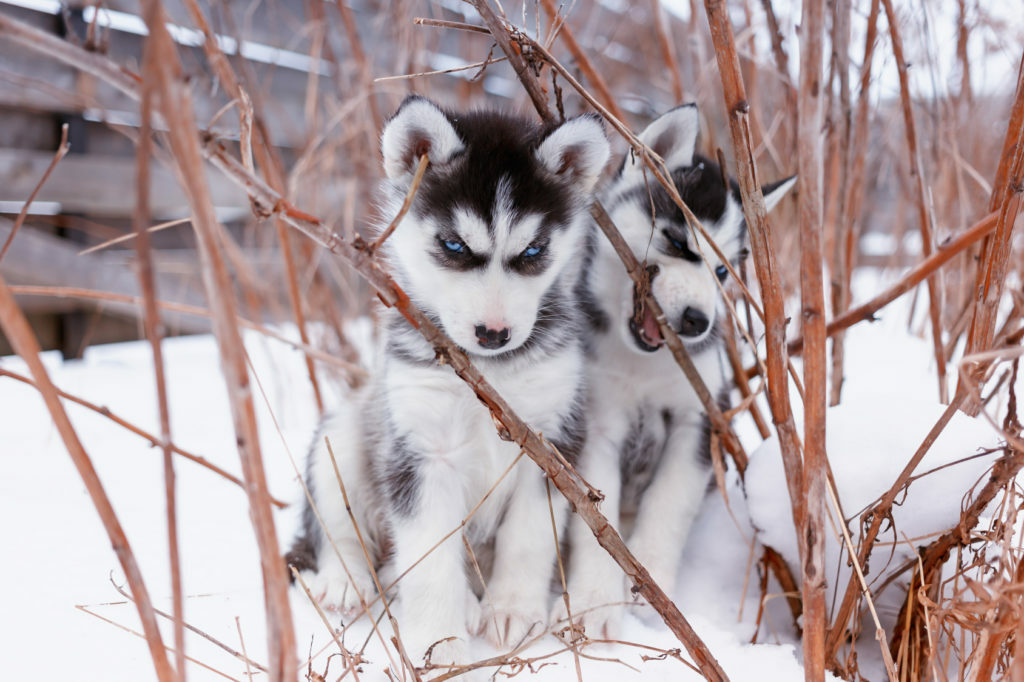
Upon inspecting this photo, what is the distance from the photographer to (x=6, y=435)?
2.94 meters

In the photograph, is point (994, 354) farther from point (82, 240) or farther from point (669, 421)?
point (82, 240)

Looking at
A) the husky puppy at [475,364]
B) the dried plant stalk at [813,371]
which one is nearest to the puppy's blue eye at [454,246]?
the husky puppy at [475,364]

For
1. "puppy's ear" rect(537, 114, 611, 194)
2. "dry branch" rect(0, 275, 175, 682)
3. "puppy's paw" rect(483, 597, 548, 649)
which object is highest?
"puppy's ear" rect(537, 114, 611, 194)

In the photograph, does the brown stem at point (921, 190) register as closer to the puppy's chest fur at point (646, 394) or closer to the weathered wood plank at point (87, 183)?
the puppy's chest fur at point (646, 394)

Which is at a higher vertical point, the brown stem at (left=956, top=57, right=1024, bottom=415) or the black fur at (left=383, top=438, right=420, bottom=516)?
the brown stem at (left=956, top=57, right=1024, bottom=415)

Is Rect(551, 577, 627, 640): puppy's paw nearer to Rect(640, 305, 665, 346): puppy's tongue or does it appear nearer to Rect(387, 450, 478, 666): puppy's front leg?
Rect(387, 450, 478, 666): puppy's front leg

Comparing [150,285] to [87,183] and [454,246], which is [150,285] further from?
[87,183]

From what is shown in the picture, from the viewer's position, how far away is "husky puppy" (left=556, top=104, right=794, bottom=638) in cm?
203

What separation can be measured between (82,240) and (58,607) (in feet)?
12.9

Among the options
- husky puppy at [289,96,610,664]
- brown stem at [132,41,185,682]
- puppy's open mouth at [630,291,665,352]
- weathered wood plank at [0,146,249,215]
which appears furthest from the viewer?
weathered wood plank at [0,146,249,215]

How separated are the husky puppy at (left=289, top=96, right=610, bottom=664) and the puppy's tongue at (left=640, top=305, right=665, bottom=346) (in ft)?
0.63

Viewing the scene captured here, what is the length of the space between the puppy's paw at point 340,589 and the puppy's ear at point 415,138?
1.07 m

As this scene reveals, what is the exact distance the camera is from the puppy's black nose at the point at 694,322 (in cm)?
199

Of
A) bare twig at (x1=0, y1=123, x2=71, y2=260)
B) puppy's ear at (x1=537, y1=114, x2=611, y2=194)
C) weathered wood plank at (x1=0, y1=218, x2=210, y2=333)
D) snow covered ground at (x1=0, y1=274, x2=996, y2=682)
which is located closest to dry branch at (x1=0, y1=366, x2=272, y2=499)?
bare twig at (x1=0, y1=123, x2=71, y2=260)
